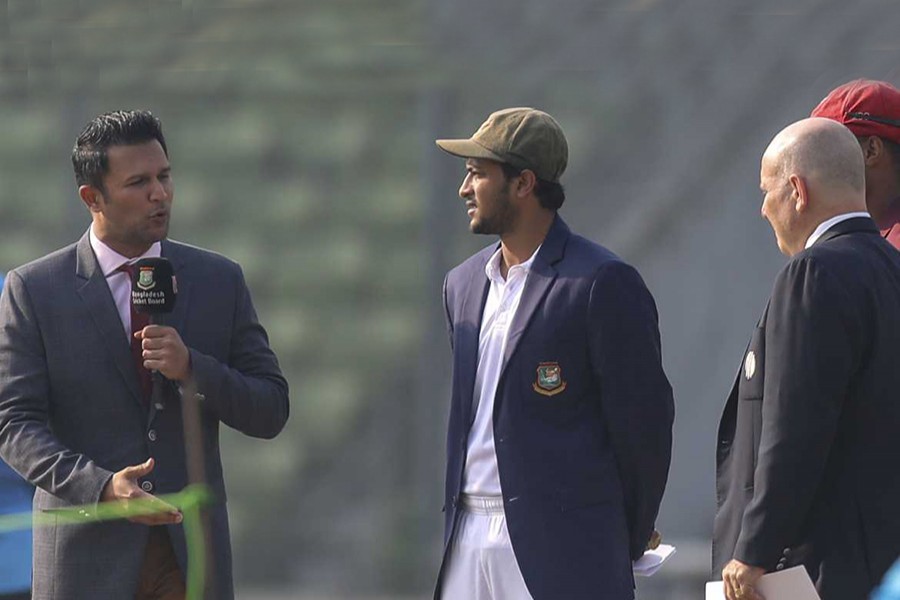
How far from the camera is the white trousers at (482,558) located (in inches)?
149

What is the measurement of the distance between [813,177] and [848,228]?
121 mm

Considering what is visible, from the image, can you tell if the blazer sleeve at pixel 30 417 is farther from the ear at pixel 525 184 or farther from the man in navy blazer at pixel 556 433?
the ear at pixel 525 184

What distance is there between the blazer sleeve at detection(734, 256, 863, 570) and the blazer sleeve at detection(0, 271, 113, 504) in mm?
1254

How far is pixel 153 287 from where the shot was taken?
11.3ft

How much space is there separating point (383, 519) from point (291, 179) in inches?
47.4

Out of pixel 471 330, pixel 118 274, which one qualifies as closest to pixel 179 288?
pixel 118 274

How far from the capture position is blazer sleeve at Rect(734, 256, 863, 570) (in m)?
3.26

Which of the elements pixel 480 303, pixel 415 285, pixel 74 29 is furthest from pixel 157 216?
pixel 74 29

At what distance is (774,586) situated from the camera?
3.25 meters

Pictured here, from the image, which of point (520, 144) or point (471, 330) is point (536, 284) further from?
point (520, 144)

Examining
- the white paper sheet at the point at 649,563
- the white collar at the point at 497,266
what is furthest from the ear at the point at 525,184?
the white paper sheet at the point at 649,563

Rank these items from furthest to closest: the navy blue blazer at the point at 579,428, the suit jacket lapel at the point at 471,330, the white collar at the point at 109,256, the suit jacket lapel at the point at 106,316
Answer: the suit jacket lapel at the point at 471,330, the navy blue blazer at the point at 579,428, the white collar at the point at 109,256, the suit jacket lapel at the point at 106,316

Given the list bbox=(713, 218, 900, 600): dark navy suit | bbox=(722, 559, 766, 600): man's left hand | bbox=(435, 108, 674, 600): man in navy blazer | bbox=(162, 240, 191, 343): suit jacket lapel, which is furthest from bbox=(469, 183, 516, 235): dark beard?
bbox=(722, 559, 766, 600): man's left hand

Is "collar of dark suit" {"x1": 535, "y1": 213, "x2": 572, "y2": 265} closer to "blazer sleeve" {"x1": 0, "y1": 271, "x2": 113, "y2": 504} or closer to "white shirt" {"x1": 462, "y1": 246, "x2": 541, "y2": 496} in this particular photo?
"white shirt" {"x1": 462, "y1": 246, "x2": 541, "y2": 496}
